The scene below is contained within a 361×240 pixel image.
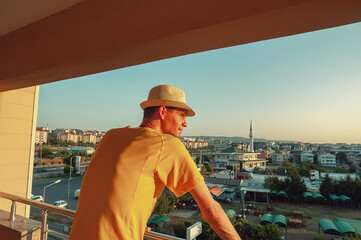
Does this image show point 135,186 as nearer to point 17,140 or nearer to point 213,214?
point 213,214

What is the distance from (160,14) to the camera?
84cm

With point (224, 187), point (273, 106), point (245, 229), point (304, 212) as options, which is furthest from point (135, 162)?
point (273, 106)

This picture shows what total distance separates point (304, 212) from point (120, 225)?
16387 millimetres

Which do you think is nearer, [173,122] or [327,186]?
[173,122]

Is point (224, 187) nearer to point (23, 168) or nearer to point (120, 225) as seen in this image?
point (23, 168)

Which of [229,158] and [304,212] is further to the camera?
[229,158]

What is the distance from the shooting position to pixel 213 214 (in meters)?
0.42

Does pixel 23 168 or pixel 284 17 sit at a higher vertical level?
pixel 284 17

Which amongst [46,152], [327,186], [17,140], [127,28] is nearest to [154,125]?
[127,28]

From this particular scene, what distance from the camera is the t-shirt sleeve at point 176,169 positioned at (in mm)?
426

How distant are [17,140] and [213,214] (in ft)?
7.76

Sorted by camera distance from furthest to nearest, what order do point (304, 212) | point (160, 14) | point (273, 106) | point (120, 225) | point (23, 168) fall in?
point (273, 106) → point (304, 212) → point (23, 168) → point (160, 14) → point (120, 225)

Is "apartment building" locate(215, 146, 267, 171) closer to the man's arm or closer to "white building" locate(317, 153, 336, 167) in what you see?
"white building" locate(317, 153, 336, 167)

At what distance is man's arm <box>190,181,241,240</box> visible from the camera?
1.37 feet
